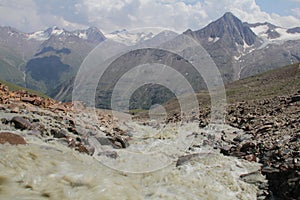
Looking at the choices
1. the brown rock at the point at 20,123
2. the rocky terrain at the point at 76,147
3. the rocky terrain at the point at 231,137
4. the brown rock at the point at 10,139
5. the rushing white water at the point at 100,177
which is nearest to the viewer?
the rushing white water at the point at 100,177

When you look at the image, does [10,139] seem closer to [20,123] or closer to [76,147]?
[76,147]

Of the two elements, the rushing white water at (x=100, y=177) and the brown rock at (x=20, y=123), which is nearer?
the rushing white water at (x=100, y=177)

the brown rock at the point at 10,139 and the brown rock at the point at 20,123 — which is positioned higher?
the brown rock at the point at 20,123

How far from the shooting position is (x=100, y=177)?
68.3ft

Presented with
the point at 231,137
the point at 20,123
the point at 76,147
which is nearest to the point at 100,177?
the point at 76,147

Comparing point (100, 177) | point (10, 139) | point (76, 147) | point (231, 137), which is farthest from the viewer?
point (231, 137)

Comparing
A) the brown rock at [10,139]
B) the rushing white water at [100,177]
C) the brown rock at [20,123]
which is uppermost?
the brown rock at [20,123]

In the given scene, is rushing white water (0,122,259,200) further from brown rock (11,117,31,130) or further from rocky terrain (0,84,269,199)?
brown rock (11,117,31,130)

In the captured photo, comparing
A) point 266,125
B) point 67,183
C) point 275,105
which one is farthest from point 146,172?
point 275,105

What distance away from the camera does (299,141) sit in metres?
26.3

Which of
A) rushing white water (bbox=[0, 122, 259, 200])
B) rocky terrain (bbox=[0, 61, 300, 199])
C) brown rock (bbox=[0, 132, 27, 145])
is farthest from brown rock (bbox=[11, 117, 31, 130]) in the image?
brown rock (bbox=[0, 132, 27, 145])

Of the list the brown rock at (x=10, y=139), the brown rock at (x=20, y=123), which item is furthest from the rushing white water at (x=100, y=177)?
the brown rock at (x=20, y=123)

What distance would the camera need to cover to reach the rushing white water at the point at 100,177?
1806cm

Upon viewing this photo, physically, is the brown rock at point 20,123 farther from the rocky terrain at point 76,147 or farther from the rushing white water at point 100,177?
the rushing white water at point 100,177
